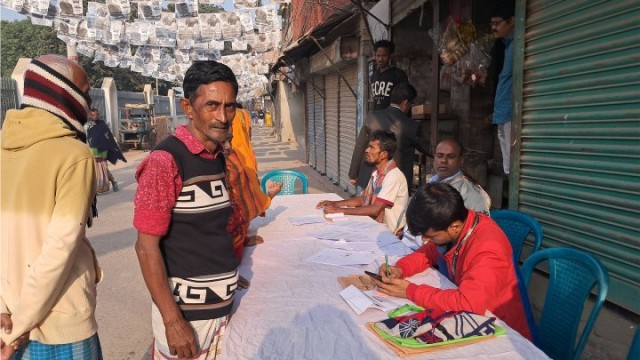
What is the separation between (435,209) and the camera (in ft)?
6.14

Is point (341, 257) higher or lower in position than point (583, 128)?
lower

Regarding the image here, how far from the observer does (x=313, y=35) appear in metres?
7.79

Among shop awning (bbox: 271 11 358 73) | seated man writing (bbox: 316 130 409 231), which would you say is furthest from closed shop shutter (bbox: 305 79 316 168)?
seated man writing (bbox: 316 130 409 231)

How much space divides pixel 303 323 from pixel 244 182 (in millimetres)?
1215

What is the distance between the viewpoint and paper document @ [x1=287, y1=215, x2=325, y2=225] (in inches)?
132

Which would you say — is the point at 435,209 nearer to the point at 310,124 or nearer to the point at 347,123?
the point at 347,123

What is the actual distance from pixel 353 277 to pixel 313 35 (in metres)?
6.44

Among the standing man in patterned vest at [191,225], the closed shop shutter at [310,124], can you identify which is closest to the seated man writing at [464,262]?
the standing man in patterned vest at [191,225]

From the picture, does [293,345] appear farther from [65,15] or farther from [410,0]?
[65,15]

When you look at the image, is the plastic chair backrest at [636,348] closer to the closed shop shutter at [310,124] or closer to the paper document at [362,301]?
the paper document at [362,301]

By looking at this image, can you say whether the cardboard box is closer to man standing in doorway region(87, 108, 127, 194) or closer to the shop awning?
the shop awning

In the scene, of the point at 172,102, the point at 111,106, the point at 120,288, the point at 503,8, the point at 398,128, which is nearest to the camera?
the point at 120,288

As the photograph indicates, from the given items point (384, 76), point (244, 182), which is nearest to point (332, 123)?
point (384, 76)

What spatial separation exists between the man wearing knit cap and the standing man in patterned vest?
25cm
